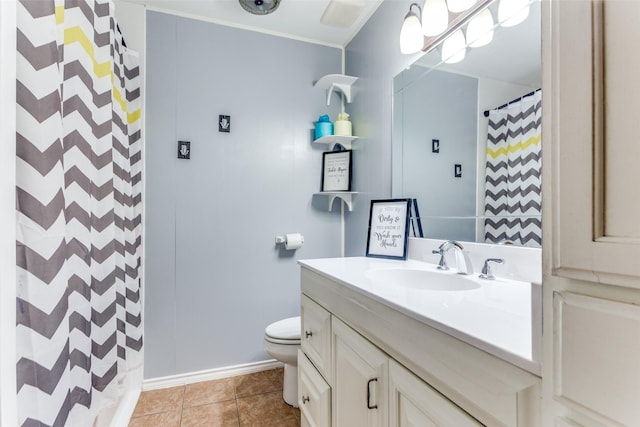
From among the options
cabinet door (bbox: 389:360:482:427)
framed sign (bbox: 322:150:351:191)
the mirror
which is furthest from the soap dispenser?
cabinet door (bbox: 389:360:482:427)

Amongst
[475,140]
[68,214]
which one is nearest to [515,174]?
[475,140]

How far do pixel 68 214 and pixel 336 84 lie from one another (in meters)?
1.72

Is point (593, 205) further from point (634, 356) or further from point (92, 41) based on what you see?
point (92, 41)

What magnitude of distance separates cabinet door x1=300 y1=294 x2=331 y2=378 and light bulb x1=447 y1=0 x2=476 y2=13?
131 centimetres

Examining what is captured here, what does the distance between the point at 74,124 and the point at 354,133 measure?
1.55 meters

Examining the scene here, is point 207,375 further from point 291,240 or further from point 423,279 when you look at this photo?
point 423,279

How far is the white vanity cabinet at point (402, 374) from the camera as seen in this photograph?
489 millimetres

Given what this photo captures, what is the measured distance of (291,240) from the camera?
2020 mm

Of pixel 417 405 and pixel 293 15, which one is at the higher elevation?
pixel 293 15

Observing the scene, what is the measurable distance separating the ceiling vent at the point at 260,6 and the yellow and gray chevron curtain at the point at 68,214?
723 millimetres

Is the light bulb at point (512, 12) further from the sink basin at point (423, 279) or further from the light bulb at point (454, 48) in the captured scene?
the sink basin at point (423, 279)

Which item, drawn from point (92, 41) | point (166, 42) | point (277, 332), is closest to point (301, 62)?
point (166, 42)

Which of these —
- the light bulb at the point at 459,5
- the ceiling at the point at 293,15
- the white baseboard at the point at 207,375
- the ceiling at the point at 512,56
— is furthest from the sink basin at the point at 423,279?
the ceiling at the point at 293,15

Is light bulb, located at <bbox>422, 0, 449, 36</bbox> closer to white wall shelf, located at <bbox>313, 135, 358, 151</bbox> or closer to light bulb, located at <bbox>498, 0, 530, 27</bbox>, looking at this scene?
light bulb, located at <bbox>498, 0, 530, 27</bbox>
